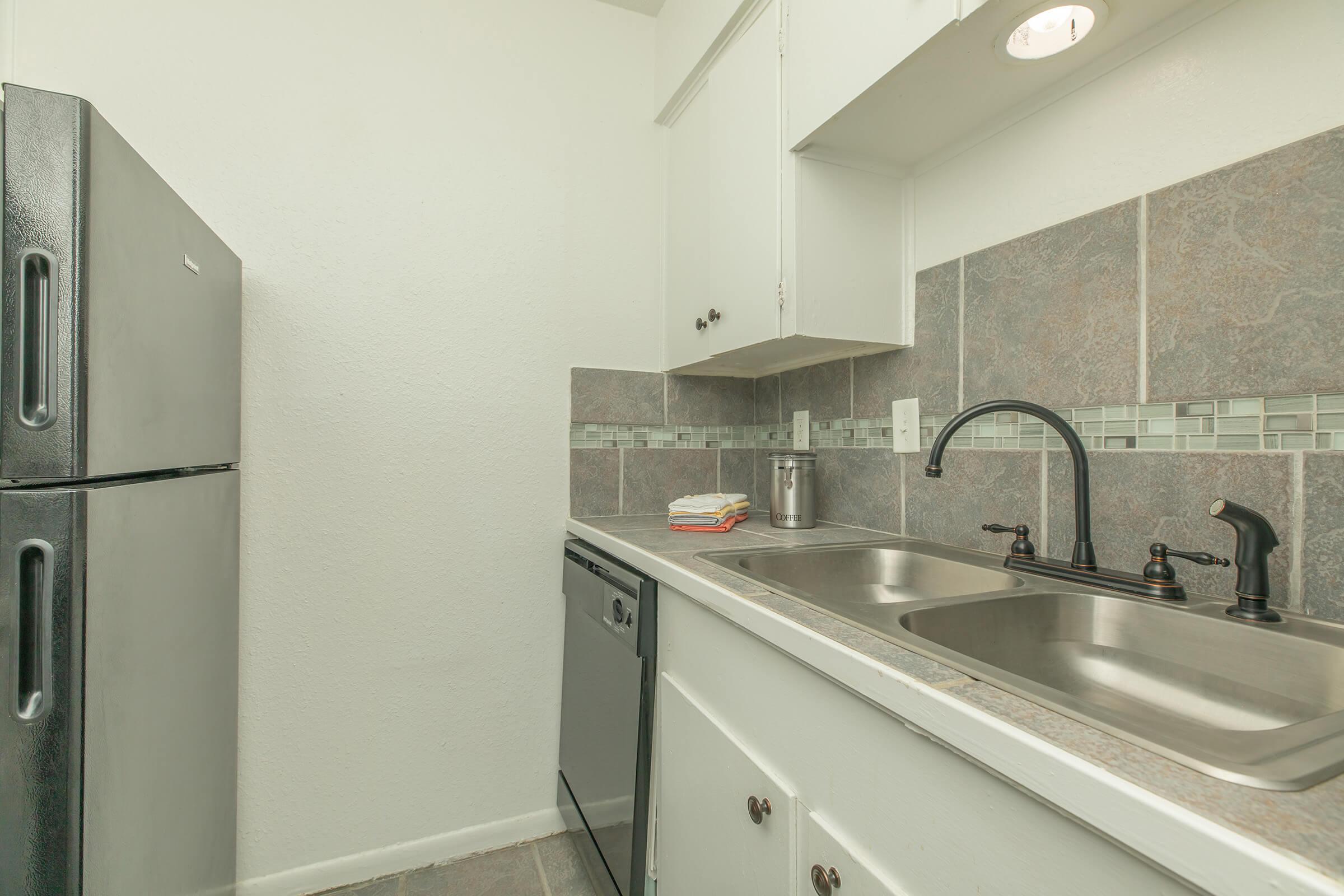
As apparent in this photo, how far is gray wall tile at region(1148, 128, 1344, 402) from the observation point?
76 cm

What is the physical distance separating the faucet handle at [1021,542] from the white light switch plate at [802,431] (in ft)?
2.35

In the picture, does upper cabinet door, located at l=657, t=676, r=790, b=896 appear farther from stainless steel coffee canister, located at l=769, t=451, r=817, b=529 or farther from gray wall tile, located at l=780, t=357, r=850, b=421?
gray wall tile, located at l=780, t=357, r=850, b=421

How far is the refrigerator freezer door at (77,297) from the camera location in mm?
721

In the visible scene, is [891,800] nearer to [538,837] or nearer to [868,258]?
[868,258]

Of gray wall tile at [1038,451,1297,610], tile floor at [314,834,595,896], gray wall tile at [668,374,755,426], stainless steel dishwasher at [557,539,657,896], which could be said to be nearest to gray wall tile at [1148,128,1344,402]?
gray wall tile at [1038,451,1297,610]

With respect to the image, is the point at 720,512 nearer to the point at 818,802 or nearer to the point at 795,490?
the point at 795,490

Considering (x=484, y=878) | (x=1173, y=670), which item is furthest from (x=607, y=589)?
(x=1173, y=670)

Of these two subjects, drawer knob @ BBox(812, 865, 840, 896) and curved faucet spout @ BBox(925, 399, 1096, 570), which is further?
curved faucet spout @ BBox(925, 399, 1096, 570)

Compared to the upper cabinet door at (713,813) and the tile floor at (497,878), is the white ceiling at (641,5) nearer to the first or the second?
the upper cabinet door at (713,813)

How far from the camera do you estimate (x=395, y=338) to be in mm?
1606

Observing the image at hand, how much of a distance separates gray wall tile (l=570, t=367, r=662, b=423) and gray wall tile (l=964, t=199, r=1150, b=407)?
3.03 feet

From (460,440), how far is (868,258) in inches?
45.7

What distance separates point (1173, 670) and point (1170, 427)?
0.37m

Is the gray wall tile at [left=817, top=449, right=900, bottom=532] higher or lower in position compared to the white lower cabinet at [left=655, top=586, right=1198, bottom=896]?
higher
